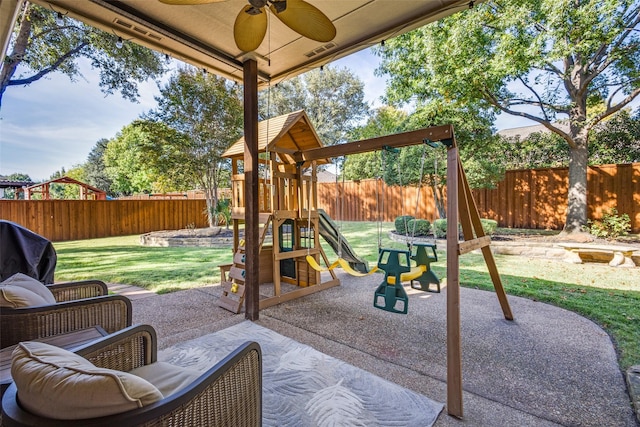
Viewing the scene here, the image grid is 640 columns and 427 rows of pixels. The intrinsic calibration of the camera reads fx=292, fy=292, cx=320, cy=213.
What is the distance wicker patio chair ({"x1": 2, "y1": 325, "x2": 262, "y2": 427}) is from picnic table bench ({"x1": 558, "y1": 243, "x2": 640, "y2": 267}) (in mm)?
6936

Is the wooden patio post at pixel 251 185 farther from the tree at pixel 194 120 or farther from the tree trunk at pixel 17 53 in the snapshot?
the tree at pixel 194 120

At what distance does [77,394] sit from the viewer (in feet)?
2.77

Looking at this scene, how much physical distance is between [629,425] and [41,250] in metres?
4.84

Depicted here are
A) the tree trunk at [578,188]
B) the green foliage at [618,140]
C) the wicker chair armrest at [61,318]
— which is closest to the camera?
the wicker chair armrest at [61,318]

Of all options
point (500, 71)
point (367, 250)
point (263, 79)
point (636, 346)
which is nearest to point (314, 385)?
point (636, 346)

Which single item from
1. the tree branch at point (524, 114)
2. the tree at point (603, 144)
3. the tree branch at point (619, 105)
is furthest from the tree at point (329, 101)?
the tree branch at point (619, 105)

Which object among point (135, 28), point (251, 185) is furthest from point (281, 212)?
point (135, 28)

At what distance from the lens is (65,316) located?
6.15 ft

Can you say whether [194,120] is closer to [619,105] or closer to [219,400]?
[219,400]

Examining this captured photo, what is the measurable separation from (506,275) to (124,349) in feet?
18.3

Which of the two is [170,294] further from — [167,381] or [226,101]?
[226,101]

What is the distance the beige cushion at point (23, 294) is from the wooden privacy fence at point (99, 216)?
364 inches

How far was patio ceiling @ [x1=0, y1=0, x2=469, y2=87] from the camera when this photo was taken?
244 cm

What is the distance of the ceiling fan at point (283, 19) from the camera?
6.33 ft
